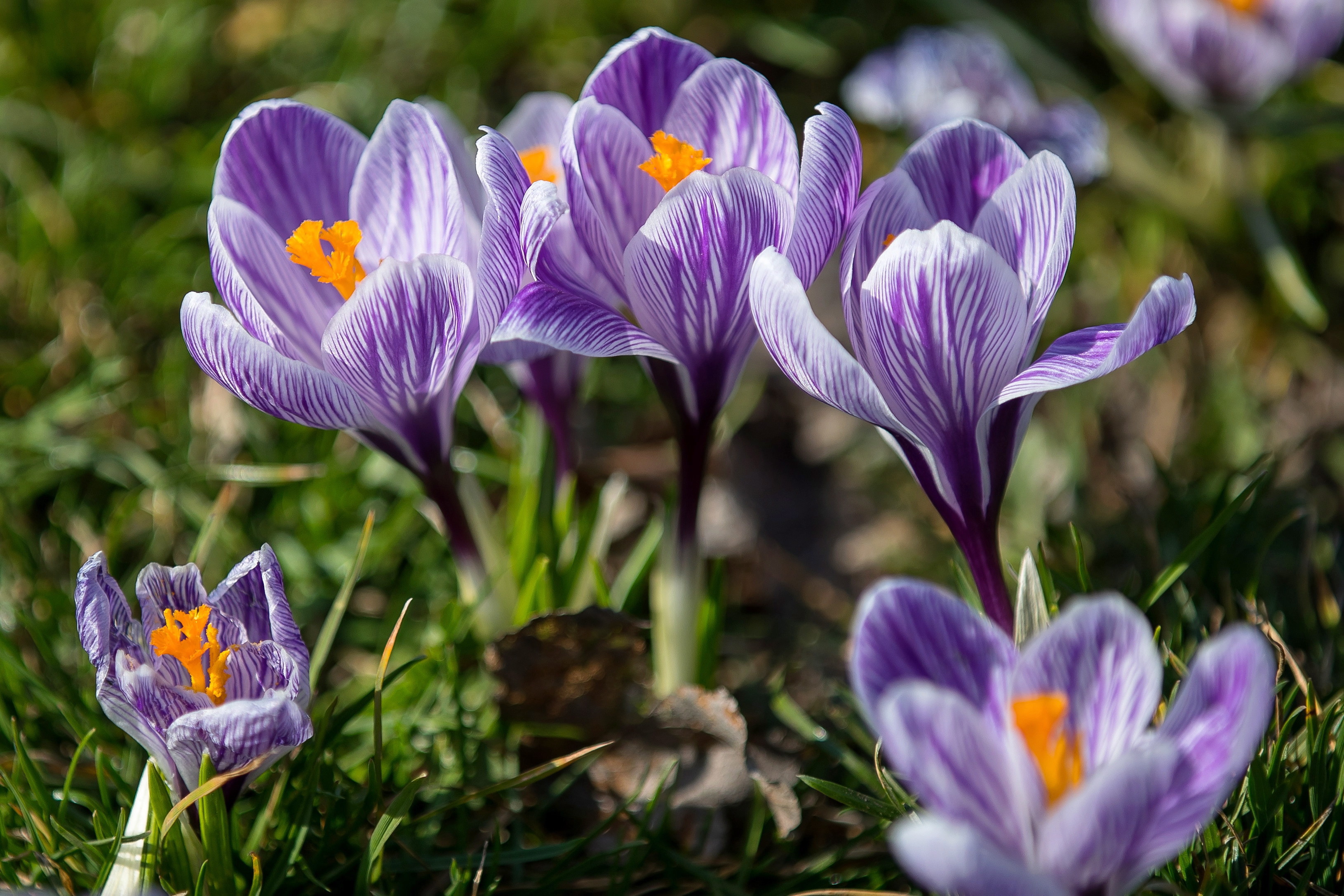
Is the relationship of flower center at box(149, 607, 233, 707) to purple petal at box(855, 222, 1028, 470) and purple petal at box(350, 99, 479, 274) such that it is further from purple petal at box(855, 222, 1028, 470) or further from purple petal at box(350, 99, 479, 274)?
purple petal at box(855, 222, 1028, 470)

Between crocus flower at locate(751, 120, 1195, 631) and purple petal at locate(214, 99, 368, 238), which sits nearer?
crocus flower at locate(751, 120, 1195, 631)

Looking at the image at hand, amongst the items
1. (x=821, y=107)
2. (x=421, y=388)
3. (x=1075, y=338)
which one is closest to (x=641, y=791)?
(x=421, y=388)

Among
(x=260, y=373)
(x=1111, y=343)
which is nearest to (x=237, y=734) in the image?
(x=260, y=373)

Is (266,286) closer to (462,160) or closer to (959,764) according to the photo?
(462,160)

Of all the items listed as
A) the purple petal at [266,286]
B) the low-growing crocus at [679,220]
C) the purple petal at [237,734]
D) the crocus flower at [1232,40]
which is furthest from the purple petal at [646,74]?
the crocus flower at [1232,40]

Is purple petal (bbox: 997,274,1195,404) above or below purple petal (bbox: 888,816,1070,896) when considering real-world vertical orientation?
above

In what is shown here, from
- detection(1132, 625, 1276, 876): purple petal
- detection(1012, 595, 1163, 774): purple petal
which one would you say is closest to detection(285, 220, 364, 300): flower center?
detection(1012, 595, 1163, 774): purple petal
